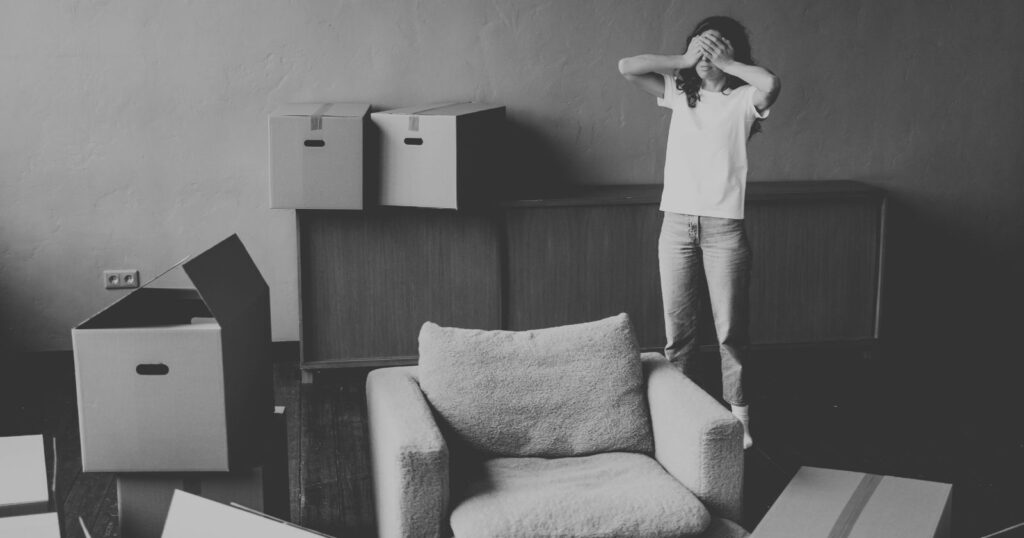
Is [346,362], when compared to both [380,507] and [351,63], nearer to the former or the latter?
[351,63]

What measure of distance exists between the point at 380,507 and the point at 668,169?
1.49 metres

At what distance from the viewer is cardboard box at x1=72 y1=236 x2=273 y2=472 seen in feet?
6.53

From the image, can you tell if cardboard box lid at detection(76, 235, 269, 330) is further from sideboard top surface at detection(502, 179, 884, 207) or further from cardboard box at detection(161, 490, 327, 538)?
sideboard top surface at detection(502, 179, 884, 207)

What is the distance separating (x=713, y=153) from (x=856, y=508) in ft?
4.46

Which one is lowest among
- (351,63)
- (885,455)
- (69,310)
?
(885,455)

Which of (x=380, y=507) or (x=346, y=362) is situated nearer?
(x=380, y=507)

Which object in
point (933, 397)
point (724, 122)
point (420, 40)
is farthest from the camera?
point (420, 40)

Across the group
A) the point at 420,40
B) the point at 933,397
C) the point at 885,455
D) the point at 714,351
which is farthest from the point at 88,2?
the point at 933,397

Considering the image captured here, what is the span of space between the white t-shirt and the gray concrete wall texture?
4.06ft

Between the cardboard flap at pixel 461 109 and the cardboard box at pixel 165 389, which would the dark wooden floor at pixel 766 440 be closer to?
the cardboard box at pixel 165 389

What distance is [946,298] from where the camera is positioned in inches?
187

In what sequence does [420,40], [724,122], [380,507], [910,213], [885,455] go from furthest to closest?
1. [910,213]
2. [420,40]
3. [885,455]
4. [724,122]
5. [380,507]

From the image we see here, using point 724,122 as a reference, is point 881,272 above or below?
below

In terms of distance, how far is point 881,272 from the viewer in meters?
4.30
